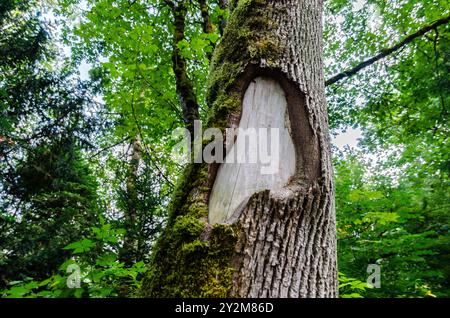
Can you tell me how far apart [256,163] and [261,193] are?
0.63ft

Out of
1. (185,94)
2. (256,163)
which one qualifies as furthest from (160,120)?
(256,163)

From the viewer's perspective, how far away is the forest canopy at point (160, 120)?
4938 mm

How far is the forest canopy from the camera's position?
16.2 ft

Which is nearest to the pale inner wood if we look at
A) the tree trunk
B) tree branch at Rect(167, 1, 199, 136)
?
the tree trunk

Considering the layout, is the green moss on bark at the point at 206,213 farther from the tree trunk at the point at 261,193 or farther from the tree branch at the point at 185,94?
the tree branch at the point at 185,94

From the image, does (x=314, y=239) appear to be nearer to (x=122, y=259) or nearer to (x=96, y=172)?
(x=122, y=259)

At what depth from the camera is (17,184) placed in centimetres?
805

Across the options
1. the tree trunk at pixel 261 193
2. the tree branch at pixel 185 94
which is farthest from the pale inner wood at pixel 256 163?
the tree branch at pixel 185 94

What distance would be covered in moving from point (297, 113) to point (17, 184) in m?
9.43

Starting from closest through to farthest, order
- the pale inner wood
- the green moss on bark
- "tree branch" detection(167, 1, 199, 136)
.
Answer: the green moss on bark < the pale inner wood < "tree branch" detection(167, 1, 199, 136)

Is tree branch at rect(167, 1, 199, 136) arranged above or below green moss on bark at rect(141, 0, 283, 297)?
above

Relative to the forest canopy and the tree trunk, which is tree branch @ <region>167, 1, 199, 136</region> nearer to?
the forest canopy

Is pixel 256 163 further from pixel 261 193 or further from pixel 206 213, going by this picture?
pixel 206 213
